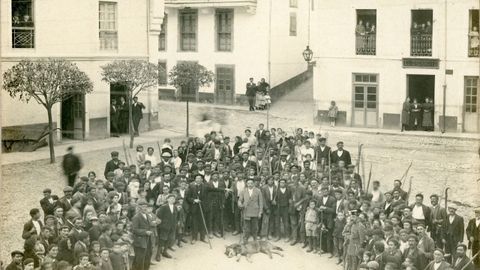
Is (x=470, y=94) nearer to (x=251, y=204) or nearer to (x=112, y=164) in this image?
(x=251, y=204)

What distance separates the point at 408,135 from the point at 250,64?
4647 mm

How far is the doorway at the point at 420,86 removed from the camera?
45.0 ft

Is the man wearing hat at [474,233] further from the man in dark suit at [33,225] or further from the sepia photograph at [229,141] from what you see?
the man in dark suit at [33,225]

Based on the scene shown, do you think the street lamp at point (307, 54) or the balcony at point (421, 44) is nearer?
the balcony at point (421, 44)

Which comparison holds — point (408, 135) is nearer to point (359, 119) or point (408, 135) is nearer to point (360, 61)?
point (359, 119)

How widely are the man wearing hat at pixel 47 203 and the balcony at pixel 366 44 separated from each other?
8.71m

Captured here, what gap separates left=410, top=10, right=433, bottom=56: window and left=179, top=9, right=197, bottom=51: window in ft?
15.1

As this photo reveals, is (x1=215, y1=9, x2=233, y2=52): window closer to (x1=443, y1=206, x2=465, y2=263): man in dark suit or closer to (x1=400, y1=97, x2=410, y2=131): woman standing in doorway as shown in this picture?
(x1=400, y1=97, x2=410, y2=131): woman standing in doorway

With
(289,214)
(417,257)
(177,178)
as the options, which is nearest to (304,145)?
(289,214)

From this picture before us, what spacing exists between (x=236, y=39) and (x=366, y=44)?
9.92 ft

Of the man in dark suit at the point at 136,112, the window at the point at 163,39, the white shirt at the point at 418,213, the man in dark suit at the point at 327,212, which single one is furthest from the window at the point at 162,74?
the white shirt at the point at 418,213

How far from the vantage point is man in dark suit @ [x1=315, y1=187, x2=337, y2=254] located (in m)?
8.16

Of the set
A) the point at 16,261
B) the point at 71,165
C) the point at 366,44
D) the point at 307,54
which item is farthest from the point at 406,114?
the point at 16,261

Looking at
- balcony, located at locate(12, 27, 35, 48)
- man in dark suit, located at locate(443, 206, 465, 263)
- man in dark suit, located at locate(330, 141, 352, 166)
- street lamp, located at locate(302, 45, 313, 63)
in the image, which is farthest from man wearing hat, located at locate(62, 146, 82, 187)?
street lamp, located at locate(302, 45, 313, 63)
